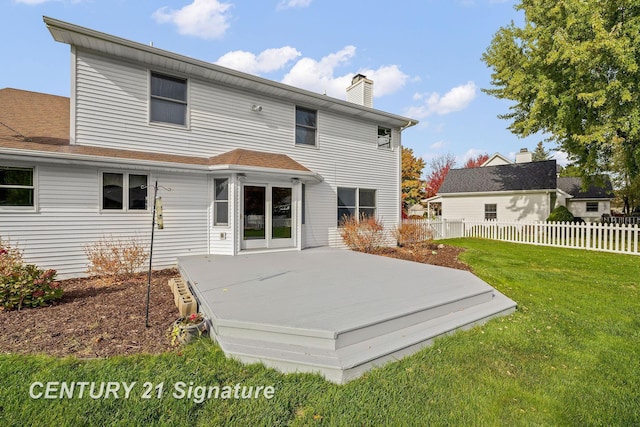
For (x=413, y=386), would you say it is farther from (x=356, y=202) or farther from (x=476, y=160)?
(x=476, y=160)

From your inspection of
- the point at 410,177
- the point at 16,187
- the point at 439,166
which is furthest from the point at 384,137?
the point at 439,166

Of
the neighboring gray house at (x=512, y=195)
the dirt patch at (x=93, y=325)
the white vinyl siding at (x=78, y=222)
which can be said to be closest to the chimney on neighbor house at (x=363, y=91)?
the white vinyl siding at (x=78, y=222)

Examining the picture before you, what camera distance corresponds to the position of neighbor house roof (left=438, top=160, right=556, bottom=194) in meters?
18.8

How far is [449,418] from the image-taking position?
2312 millimetres

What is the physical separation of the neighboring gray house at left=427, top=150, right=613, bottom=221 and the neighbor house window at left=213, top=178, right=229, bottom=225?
18.5 m

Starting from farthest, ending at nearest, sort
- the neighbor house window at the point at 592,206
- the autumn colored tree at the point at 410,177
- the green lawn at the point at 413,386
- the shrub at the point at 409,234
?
the autumn colored tree at the point at 410,177 < the neighbor house window at the point at 592,206 < the shrub at the point at 409,234 < the green lawn at the point at 413,386

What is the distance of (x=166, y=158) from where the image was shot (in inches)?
303

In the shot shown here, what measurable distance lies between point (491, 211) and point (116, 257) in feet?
71.3

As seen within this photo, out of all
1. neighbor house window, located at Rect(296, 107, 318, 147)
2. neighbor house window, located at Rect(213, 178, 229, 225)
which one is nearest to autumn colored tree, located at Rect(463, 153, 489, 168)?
neighbor house window, located at Rect(296, 107, 318, 147)

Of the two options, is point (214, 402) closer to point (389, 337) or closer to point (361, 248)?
point (389, 337)

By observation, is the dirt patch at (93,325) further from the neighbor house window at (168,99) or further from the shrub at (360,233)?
the shrub at (360,233)

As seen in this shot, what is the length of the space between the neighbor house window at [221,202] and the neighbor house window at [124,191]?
175 centimetres

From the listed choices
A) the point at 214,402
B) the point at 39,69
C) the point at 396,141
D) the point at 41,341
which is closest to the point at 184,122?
the point at 39,69

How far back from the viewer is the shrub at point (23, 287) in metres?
4.51
